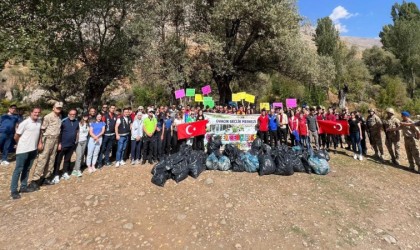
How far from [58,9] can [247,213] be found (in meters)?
12.4

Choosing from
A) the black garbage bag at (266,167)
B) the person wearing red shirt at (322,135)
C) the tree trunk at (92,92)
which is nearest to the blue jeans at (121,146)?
the black garbage bag at (266,167)

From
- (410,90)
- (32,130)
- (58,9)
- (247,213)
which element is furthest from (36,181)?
(410,90)

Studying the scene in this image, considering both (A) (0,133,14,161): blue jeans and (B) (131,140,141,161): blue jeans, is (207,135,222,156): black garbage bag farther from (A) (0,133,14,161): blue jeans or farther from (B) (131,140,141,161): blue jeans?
(A) (0,133,14,161): blue jeans

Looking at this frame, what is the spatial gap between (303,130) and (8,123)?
10.6m

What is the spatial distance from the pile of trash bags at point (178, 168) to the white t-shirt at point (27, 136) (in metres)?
2.97

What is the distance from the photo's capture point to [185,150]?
812cm

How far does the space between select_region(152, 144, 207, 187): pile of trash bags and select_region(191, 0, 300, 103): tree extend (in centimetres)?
906

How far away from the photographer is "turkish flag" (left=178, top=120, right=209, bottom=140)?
29.4 ft

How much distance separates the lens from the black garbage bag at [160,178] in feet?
22.7

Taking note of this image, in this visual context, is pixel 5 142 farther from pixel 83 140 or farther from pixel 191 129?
pixel 191 129

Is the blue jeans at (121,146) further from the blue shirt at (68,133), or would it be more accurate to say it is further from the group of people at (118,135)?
the blue shirt at (68,133)

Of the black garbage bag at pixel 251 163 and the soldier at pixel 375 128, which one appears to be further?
the soldier at pixel 375 128

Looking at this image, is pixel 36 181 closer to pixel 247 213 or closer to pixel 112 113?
pixel 112 113

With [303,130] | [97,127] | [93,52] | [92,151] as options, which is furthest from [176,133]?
[93,52]
